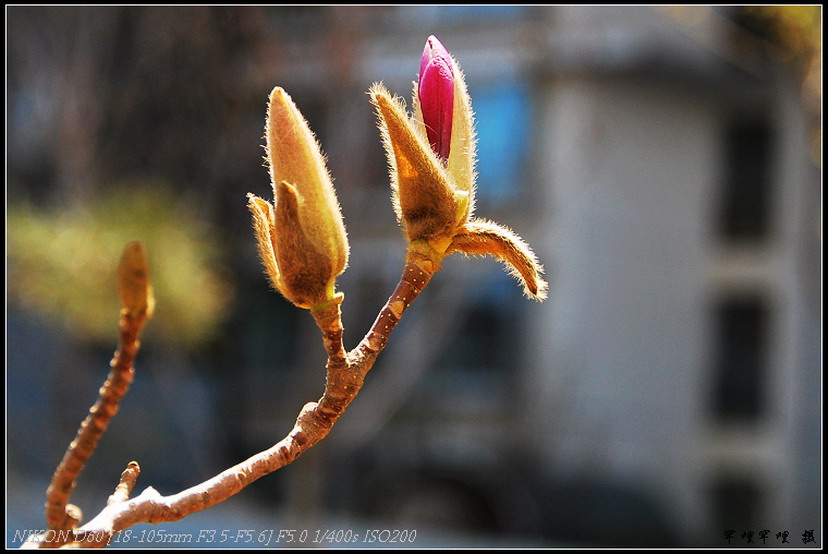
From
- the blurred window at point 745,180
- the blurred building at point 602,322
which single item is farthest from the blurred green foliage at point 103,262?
the blurred window at point 745,180

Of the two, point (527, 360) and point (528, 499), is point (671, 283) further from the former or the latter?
point (528, 499)

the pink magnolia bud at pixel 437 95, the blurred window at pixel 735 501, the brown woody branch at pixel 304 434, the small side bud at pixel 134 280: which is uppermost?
the blurred window at pixel 735 501

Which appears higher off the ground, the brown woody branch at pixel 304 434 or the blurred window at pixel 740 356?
the blurred window at pixel 740 356

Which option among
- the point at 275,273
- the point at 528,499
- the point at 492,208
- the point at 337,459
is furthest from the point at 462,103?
the point at 492,208

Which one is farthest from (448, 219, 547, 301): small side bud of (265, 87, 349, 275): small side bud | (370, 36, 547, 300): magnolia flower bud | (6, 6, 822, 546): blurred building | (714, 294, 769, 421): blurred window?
(714, 294, 769, 421): blurred window

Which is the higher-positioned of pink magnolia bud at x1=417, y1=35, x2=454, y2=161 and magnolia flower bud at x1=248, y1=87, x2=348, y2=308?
pink magnolia bud at x1=417, y1=35, x2=454, y2=161

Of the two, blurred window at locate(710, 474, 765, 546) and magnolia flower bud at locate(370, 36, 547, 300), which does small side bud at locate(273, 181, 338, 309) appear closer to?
magnolia flower bud at locate(370, 36, 547, 300)

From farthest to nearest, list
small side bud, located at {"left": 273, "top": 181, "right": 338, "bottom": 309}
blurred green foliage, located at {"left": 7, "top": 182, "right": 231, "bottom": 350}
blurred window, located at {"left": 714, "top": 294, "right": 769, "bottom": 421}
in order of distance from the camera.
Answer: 1. blurred window, located at {"left": 714, "top": 294, "right": 769, "bottom": 421}
2. blurred green foliage, located at {"left": 7, "top": 182, "right": 231, "bottom": 350}
3. small side bud, located at {"left": 273, "top": 181, "right": 338, "bottom": 309}

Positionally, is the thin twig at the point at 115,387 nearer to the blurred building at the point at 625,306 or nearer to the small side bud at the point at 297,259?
the small side bud at the point at 297,259
